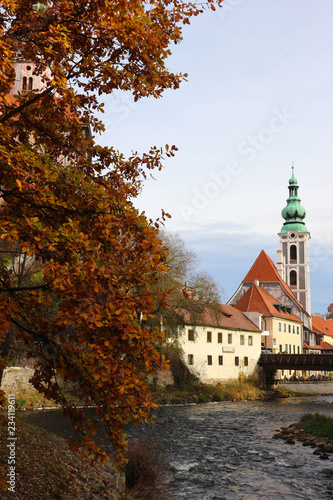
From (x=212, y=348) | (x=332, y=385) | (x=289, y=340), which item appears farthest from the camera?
(x=289, y=340)

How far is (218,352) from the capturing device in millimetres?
49781

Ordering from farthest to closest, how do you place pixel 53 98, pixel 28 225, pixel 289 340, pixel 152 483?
pixel 289 340 < pixel 152 483 < pixel 53 98 < pixel 28 225

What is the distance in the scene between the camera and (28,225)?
523 centimetres

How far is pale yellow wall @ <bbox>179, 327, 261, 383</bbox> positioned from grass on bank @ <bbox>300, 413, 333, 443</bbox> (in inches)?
705

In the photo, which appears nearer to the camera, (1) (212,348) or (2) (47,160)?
(2) (47,160)

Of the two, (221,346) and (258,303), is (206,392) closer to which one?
(221,346)

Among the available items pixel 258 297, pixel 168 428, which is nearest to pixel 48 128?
pixel 168 428

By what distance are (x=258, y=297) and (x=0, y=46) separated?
6105 centimetres

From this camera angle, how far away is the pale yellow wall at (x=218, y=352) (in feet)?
153

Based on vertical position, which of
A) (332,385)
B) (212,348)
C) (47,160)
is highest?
(47,160)

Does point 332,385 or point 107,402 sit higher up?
point 107,402

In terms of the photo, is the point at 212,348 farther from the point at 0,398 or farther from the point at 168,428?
the point at 0,398

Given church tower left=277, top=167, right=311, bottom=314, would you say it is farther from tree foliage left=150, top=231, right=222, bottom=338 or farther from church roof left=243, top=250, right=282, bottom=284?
tree foliage left=150, top=231, right=222, bottom=338

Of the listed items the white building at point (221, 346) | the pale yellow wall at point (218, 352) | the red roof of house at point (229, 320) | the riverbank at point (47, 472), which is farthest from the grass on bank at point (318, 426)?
the red roof of house at point (229, 320)
